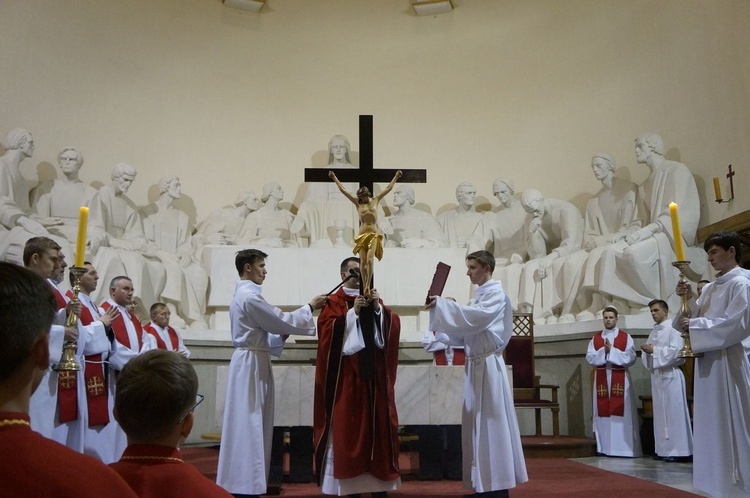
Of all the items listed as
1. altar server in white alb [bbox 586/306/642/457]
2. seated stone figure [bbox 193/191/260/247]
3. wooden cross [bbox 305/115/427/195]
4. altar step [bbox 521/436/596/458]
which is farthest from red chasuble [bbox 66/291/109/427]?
seated stone figure [bbox 193/191/260/247]

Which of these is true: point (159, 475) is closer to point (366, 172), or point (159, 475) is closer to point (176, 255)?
point (366, 172)

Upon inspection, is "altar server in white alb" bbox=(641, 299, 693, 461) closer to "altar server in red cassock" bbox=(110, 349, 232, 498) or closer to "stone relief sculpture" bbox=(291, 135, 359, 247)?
"stone relief sculpture" bbox=(291, 135, 359, 247)

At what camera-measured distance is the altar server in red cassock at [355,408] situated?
16.2 feet

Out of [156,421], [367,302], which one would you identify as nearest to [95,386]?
[367,302]

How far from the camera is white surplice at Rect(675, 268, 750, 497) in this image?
478 centimetres

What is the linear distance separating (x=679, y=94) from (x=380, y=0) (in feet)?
19.7

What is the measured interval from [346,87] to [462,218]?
3.73 meters

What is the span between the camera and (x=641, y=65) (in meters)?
11.8

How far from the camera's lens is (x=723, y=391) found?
494 centimetres

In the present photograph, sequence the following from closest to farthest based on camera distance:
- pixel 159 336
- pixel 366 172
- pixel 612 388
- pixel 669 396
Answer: pixel 366 172 → pixel 159 336 → pixel 669 396 → pixel 612 388

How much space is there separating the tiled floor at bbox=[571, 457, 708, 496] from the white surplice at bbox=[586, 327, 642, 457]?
0.65 ft

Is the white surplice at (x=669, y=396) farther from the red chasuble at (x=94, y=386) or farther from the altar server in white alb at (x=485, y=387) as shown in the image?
the red chasuble at (x=94, y=386)

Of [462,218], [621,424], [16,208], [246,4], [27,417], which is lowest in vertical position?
[621,424]

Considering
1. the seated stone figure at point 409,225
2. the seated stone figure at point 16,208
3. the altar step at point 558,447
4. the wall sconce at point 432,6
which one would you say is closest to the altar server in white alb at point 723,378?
the altar step at point 558,447
